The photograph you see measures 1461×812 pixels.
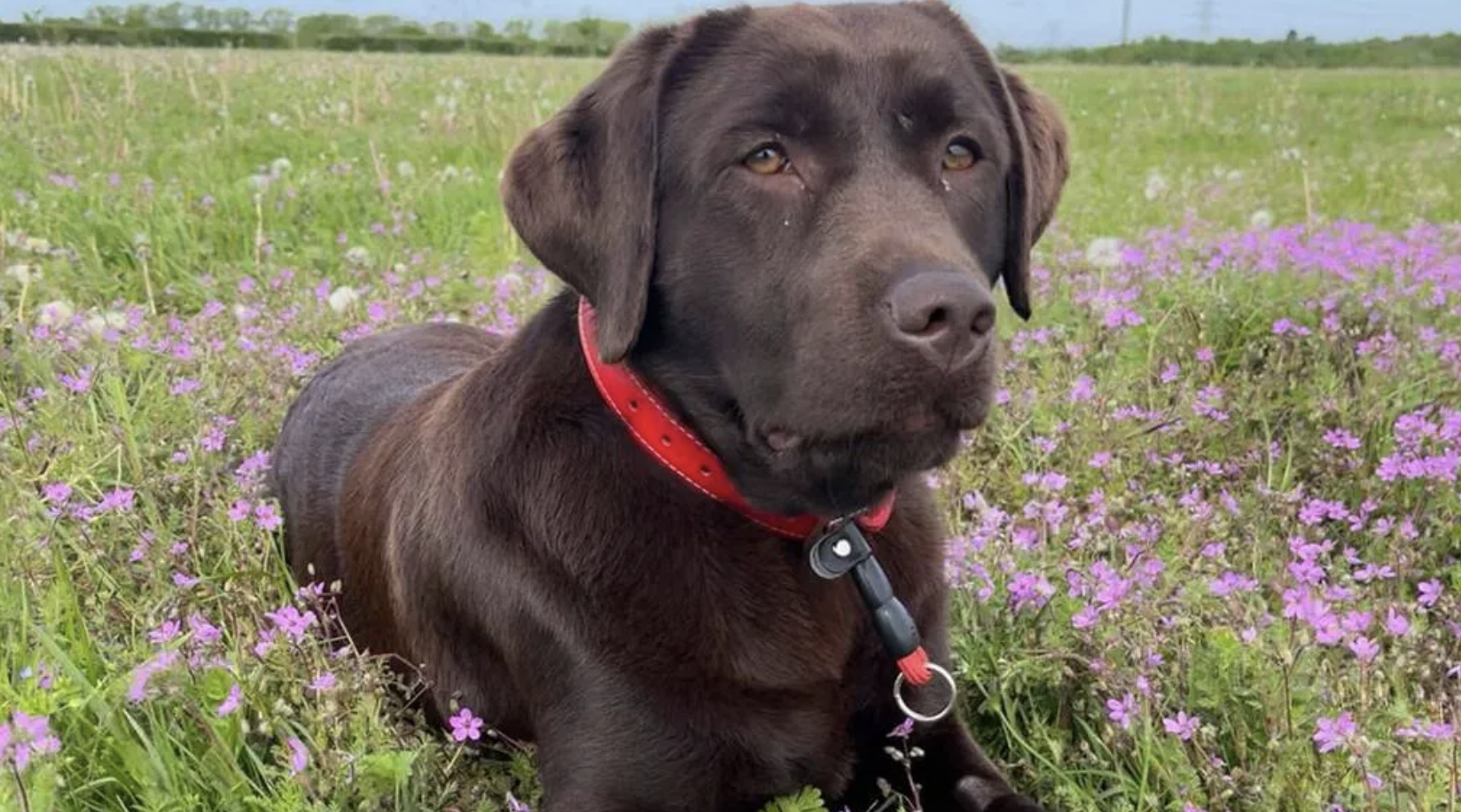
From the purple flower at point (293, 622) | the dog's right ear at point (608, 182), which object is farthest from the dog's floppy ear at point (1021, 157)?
the purple flower at point (293, 622)

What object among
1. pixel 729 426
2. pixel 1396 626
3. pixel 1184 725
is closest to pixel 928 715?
pixel 1184 725

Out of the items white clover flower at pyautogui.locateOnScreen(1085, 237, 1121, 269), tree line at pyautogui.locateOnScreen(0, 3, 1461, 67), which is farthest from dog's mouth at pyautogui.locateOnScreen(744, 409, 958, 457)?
tree line at pyautogui.locateOnScreen(0, 3, 1461, 67)

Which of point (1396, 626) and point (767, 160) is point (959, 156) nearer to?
point (767, 160)

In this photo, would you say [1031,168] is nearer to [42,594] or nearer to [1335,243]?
[42,594]

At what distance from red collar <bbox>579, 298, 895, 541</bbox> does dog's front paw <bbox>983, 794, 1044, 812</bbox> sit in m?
0.56

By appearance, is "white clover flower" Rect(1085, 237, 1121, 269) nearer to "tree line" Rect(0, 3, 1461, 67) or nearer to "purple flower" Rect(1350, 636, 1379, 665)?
"purple flower" Rect(1350, 636, 1379, 665)

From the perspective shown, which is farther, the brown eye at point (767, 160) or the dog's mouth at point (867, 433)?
the brown eye at point (767, 160)

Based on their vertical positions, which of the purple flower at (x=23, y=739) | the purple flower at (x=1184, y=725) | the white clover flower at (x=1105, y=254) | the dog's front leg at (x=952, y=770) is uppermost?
the purple flower at (x=23, y=739)

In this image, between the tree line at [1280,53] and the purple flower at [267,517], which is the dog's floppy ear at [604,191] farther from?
the tree line at [1280,53]

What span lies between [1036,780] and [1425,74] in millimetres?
23948

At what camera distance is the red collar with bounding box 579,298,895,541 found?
2152 mm

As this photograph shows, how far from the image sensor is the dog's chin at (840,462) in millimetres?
2041

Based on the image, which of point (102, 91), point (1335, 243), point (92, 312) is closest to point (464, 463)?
point (92, 312)

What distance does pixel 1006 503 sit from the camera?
3424mm
